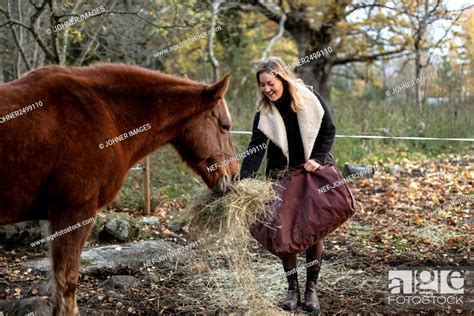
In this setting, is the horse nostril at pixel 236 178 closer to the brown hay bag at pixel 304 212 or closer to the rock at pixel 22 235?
the brown hay bag at pixel 304 212

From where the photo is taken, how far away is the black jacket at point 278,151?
4.70m

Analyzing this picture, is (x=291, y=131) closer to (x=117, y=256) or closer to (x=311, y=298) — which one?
(x=311, y=298)

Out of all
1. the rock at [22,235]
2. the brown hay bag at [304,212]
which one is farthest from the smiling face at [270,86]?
the rock at [22,235]

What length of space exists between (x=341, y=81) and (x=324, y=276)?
26.2 meters

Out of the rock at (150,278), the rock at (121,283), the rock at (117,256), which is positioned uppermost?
the rock at (117,256)

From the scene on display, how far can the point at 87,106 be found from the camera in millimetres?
4094

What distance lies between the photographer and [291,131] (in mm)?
4723

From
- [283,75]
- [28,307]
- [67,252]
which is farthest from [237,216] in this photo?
[28,307]

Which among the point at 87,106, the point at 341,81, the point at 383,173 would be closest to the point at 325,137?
the point at 87,106

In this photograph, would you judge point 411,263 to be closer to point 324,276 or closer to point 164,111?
point 324,276

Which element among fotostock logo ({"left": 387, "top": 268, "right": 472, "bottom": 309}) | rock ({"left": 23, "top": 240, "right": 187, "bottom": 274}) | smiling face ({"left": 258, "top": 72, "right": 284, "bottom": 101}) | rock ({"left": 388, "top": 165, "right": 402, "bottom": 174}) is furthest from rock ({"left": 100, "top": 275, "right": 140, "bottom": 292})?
rock ({"left": 388, "top": 165, "right": 402, "bottom": 174})

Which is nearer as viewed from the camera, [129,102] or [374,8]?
[129,102]

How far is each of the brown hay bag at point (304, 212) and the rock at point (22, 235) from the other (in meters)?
3.03

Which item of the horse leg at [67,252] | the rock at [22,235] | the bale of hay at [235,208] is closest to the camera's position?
the horse leg at [67,252]
